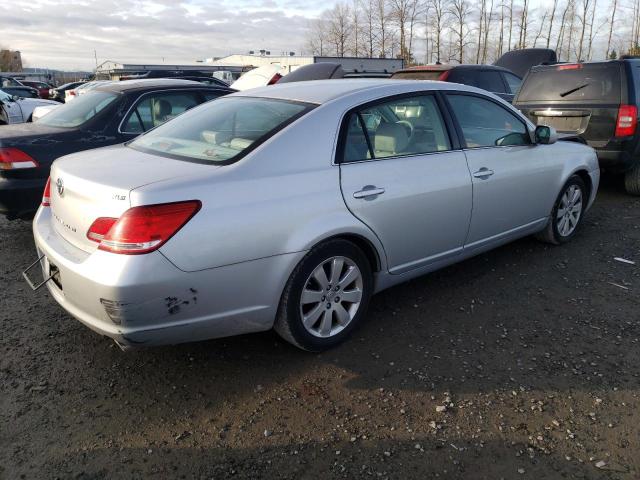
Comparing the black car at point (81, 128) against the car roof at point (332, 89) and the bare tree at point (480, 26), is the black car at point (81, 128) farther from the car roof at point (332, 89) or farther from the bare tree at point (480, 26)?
the bare tree at point (480, 26)

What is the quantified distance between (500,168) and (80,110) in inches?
168

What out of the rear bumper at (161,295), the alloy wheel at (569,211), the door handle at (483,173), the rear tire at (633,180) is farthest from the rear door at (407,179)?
the rear tire at (633,180)

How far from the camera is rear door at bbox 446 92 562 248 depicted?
390 centimetres

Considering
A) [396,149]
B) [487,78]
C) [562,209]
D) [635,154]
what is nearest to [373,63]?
[487,78]

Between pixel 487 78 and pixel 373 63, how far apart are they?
40.2 ft

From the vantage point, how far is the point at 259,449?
2.43m

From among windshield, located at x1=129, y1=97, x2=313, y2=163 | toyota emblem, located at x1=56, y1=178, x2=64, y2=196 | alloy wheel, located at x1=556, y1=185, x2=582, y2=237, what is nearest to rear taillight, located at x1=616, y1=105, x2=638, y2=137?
alloy wheel, located at x1=556, y1=185, x2=582, y2=237

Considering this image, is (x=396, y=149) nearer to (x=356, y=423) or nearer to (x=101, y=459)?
(x=356, y=423)

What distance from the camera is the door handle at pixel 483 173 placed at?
3.84 metres

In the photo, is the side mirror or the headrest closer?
the headrest

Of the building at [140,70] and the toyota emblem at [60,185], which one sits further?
the building at [140,70]

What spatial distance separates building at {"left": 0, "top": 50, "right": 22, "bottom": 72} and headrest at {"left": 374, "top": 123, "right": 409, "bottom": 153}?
96.8m

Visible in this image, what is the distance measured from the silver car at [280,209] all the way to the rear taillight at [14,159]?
1.54 meters

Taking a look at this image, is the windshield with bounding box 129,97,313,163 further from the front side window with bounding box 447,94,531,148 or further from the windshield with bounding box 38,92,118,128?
the windshield with bounding box 38,92,118,128
